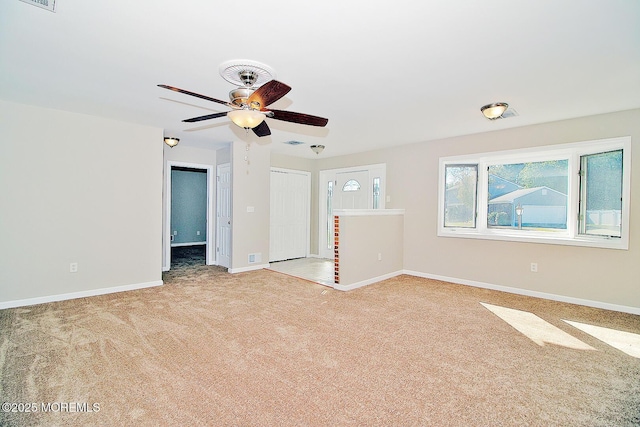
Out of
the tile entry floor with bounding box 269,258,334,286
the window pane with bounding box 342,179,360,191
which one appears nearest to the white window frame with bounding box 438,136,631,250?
the window pane with bounding box 342,179,360,191

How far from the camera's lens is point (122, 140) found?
171 inches

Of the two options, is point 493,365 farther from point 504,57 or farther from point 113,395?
point 113,395

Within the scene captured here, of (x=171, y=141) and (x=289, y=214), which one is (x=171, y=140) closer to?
(x=171, y=141)

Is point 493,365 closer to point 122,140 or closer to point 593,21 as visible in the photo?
point 593,21

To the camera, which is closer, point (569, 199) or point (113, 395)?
point (113, 395)


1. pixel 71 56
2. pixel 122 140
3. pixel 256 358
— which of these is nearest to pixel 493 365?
pixel 256 358

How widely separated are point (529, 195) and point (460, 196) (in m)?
0.98

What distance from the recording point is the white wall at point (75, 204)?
3.59m

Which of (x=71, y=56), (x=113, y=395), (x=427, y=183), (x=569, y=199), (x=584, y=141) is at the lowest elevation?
(x=113, y=395)

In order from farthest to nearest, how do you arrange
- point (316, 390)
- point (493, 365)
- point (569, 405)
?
point (493, 365), point (316, 390), point (569, 405)

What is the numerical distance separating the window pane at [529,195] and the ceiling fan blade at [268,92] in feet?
13.4

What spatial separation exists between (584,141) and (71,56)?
5.79 meters

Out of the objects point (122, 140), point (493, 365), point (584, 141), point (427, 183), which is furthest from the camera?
point (427, 183)

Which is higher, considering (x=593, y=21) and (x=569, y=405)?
(x=593, y=21)
